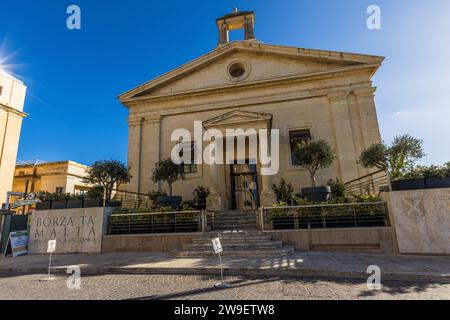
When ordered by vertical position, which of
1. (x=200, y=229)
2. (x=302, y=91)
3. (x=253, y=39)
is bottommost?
(x=200, y=229)

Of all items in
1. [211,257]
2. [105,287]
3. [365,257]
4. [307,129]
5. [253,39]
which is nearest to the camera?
[105,287]

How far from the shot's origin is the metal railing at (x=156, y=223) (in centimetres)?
967

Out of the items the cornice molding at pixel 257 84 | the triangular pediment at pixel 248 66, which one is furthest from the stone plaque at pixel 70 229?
the triangular pediment at pixel 248 66

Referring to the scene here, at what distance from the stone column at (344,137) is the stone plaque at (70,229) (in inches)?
481

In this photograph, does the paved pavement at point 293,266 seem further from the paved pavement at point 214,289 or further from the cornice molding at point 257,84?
the cornice molding at point 257,84

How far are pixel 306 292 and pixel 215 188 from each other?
886cm

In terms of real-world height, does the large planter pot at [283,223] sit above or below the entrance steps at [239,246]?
above

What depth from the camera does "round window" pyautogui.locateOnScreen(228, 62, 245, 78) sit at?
1659 cm

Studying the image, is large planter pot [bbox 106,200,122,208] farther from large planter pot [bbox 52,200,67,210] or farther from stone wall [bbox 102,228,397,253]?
large planter pot [bbox 52,200,67,210]

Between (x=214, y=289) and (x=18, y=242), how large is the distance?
1020cm
